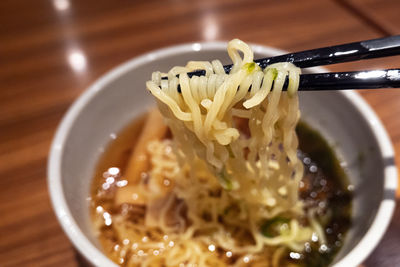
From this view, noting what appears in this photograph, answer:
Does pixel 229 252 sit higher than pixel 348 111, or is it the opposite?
pixel 348 111

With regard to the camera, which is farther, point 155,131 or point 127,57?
point 127,57

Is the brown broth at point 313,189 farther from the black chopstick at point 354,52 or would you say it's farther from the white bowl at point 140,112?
the black chopstick at point 354,52

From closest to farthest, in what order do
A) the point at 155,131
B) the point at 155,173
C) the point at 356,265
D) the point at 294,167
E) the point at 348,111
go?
1. the point at 356,265
2. the point at 294,167
3. the point at 348,111
4. the point at 155,173
5. the point at 155,131

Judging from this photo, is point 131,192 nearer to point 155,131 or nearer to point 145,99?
point 155,131

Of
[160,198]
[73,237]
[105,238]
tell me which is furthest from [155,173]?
[73,237]

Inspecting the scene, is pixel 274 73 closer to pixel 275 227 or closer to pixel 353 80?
pixel 353 80

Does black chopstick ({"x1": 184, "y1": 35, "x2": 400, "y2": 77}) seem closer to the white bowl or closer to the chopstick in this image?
the chopstick
